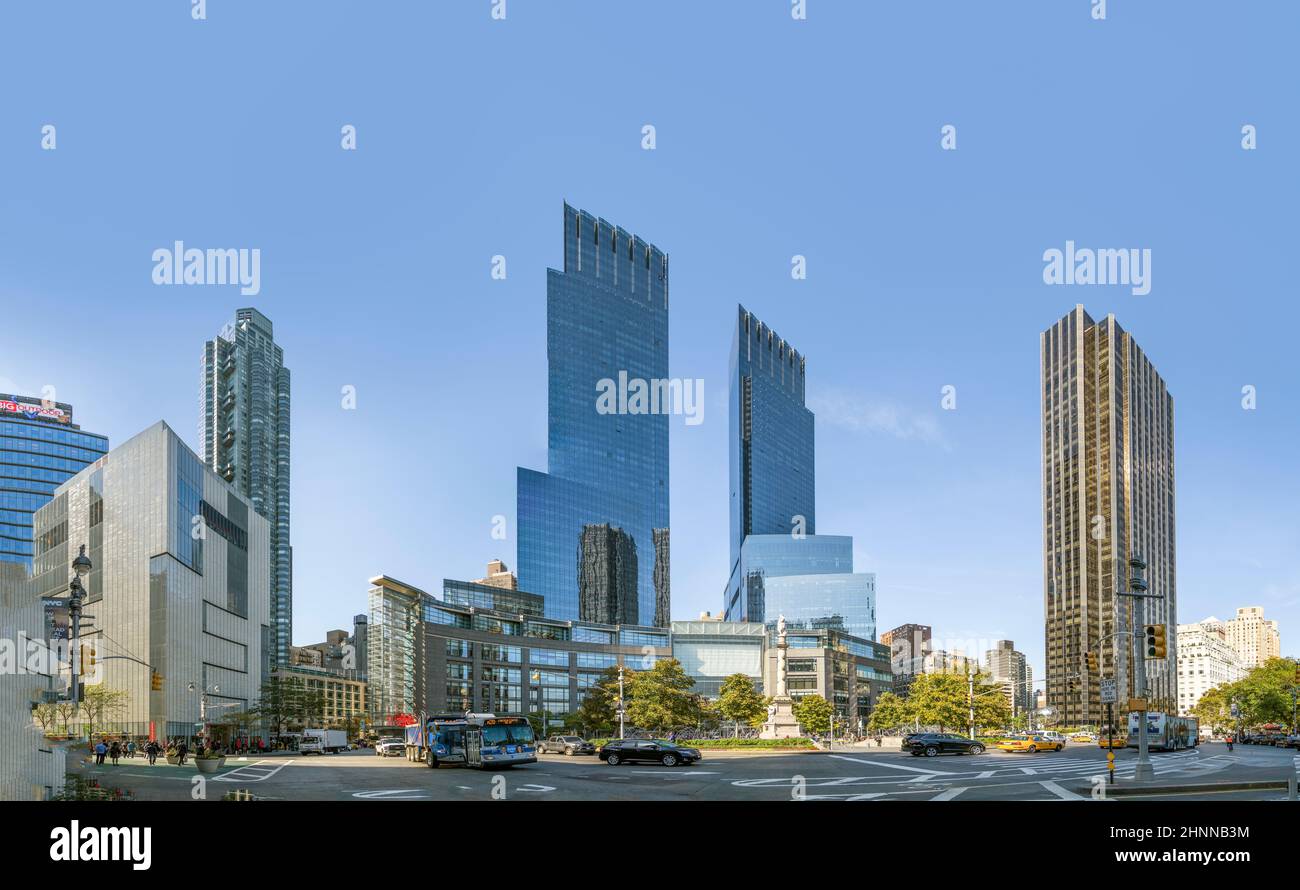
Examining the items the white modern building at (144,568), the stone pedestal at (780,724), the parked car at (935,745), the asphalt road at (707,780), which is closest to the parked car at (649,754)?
the asphalt road at (707,780)

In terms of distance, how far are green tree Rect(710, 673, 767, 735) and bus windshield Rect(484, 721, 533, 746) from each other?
54052 millimetres

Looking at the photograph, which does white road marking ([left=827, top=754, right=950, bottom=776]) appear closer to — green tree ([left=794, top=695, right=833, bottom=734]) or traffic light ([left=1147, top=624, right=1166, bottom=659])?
traffic light ([left=1147, top=624, right=1166, bottom=659])

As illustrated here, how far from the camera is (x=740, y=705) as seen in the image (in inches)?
3666

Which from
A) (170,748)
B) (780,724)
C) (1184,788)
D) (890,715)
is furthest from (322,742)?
(1184,788)

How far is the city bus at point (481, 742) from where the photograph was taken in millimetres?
39000

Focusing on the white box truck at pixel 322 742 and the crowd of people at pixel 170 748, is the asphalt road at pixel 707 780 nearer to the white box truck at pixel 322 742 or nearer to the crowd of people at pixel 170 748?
the crowd of people at pixel 170 748

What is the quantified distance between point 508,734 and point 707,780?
33.4 ft

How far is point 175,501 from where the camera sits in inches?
3214

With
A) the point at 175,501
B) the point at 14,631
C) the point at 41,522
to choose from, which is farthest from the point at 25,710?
the point at 41,522

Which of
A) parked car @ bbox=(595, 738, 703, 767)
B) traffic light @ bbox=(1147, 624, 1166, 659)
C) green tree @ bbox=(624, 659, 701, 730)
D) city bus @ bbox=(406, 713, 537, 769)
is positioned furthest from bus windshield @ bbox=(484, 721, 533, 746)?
green tree @ bbox=(624, 659, 701, 730)

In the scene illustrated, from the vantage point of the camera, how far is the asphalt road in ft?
88.1

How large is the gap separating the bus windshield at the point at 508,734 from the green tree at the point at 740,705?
54052 mm
